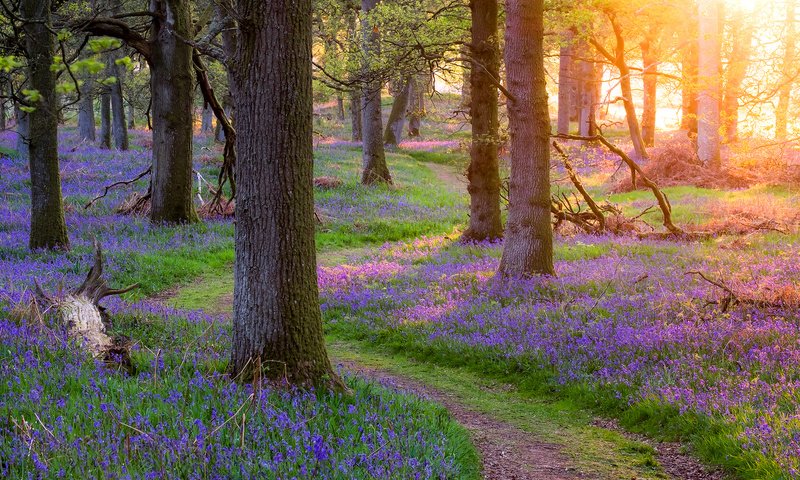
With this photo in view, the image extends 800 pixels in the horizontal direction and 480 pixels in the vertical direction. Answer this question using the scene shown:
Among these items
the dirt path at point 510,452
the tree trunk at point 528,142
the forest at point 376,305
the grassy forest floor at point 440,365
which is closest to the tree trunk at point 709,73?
the forest at point 376,305

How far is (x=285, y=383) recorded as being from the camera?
19.4ft

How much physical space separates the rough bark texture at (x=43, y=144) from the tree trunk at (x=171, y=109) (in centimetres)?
370

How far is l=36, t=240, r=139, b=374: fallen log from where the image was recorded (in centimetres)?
677

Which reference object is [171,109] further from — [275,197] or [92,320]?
[275,197]

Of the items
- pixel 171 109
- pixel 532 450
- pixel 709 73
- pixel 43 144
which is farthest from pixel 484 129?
pixel 709 73

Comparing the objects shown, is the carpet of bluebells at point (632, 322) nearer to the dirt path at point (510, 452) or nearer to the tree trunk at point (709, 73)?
the dirt path at point (510, 452)

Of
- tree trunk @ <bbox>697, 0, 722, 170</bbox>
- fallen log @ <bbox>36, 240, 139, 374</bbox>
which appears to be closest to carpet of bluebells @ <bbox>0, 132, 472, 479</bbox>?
fallen log @ <bbox>36, 240, 139, 374</bbox>

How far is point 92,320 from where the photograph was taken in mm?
7789

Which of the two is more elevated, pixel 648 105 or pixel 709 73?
pixel 648 105

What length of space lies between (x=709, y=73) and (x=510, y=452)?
22.8 metres

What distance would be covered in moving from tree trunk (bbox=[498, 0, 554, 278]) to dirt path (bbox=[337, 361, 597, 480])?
14.7 ft

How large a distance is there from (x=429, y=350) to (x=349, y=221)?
36.6 feet

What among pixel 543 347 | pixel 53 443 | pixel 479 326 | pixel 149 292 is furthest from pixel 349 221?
pixel 53 443

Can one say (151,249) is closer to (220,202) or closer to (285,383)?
(220,202)
